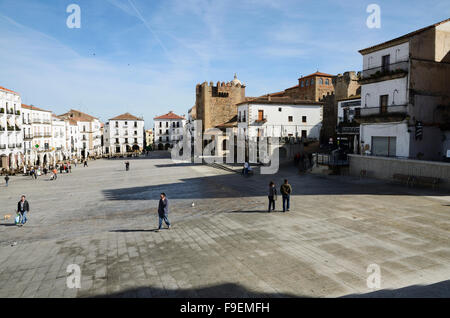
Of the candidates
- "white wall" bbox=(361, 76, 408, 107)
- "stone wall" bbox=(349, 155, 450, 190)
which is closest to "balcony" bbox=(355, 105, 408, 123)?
"white wall" bbox=(361, 76, 408, 107)

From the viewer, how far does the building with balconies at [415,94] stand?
22000mm

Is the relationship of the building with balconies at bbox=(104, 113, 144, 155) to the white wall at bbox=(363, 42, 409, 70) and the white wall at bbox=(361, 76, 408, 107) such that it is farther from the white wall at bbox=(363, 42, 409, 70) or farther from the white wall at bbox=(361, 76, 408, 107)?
the white wall at bbox=(363, 42, 409, 70)

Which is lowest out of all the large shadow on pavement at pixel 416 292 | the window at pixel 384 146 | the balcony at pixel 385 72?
the large shadow on pavement at pixel 416 292

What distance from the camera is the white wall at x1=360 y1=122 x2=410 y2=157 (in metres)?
22.4

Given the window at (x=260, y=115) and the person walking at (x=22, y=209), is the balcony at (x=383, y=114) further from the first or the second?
the person walking at (x=22, y=209)

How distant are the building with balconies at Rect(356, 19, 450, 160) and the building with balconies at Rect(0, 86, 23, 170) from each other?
149 feet

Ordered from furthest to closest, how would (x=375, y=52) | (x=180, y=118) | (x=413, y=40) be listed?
(x=180, y=118) → (x=375, y=52) → (x=413, y=40)

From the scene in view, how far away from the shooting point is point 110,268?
27.2ft

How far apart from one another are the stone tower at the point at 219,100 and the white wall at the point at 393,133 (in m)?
33.9

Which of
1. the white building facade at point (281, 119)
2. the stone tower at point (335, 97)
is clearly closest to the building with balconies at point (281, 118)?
the white building facade at point (281, 119)

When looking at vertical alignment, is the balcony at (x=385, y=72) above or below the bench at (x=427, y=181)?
above

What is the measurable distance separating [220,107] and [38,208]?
43.1 metres
